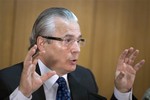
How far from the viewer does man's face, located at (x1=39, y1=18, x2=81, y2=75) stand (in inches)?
55.5

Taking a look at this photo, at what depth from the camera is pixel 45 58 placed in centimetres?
148

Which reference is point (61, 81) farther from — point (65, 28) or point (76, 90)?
point (65, 28)

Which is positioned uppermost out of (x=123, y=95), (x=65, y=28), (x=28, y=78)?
(x=65, y=28)

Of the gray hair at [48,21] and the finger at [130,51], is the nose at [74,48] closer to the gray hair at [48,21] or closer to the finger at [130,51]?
the gray hair at [48,21]

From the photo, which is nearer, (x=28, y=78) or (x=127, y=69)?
(x=28, y=78)

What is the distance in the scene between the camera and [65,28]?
4.72ft

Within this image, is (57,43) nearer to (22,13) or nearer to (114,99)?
(114,99)

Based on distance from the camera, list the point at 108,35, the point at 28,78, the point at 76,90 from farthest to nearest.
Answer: the point at 108,35 < the point at 76,90 < the point at 28,78

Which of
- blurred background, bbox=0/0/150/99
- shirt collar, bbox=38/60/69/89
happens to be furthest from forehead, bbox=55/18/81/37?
blurred background, bbox=0/0/150/99

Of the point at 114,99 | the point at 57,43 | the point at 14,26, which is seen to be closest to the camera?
the point at 57,43

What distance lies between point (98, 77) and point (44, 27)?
1.07 m

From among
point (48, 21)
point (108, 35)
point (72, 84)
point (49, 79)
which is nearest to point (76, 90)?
point (72, 84)

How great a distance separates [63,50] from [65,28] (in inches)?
4.8

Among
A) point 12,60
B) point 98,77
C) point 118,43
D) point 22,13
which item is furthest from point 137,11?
point 12,60
